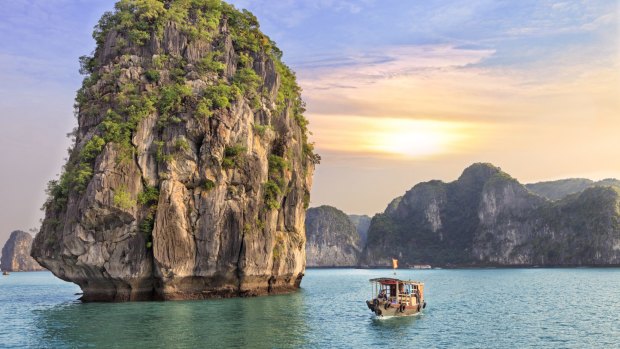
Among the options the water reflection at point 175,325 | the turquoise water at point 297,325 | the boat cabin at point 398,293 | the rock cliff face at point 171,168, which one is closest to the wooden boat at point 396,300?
the boat cabin at point 398,293

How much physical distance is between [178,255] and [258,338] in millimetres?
17891

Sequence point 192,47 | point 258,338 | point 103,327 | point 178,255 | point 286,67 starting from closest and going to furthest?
point 258,338 → point 103,327 → point 178,255 → point 192,47 → point 286,67

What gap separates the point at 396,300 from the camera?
3903cm

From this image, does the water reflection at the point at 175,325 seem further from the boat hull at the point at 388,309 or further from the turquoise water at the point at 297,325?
the boat hull at the point at 388,309

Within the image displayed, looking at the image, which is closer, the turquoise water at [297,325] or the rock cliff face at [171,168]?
the turquoise water at [297,325]

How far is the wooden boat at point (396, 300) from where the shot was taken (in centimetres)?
3769

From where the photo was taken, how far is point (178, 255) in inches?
1780

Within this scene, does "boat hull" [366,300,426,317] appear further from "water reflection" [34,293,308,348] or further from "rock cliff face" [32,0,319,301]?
"rock cliff face" [32,0,319,301]

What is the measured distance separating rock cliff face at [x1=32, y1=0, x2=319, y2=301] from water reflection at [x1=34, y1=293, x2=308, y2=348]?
10.7 feet

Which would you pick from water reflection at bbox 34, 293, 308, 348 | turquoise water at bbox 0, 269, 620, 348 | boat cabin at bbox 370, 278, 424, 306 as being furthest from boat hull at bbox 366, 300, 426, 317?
water reflection at bbox 34, 293, 308, 348

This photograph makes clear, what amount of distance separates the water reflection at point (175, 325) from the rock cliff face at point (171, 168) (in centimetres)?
326

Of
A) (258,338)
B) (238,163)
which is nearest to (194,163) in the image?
(238,163)

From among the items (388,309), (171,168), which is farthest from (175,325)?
(171,168)

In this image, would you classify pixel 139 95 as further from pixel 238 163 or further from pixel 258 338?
pixel 258 338
